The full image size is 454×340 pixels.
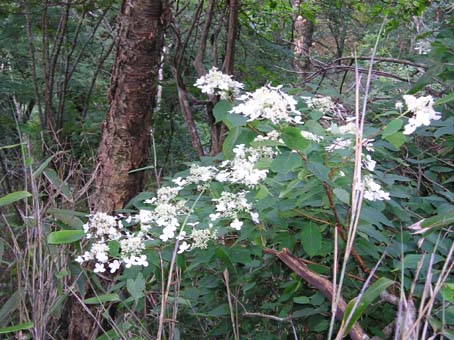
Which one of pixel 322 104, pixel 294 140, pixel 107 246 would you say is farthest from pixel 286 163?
pixel 107 246

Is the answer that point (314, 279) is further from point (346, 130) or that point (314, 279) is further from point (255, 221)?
point (346, 130)

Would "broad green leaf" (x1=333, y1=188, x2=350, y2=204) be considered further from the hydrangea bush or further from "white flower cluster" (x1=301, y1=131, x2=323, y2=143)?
"white flower cluster" (x1=301, y1=131, x2=323, y2=143)

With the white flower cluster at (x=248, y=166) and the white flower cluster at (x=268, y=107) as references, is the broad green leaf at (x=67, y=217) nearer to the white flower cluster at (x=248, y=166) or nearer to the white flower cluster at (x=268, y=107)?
the white flower cluster at (x=248, y=166)

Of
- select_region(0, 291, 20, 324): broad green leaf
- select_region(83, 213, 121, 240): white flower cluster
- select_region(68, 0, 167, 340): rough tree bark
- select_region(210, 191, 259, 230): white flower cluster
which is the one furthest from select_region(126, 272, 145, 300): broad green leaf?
select_region(68, 0, 167, 340): rough tree bark

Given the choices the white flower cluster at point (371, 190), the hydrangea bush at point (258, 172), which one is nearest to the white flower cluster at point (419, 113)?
the hydrangea bush at point (258, 172)

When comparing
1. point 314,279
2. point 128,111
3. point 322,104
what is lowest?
point 314,279

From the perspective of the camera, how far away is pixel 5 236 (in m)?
2.70

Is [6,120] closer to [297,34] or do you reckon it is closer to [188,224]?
[188,224]

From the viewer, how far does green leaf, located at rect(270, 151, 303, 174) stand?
1.12m

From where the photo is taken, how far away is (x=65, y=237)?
53.0 inches

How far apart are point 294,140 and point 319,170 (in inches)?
3.4

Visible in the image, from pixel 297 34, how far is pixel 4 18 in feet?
13.3

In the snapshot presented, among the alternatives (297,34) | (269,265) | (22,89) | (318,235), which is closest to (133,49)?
(269,265)

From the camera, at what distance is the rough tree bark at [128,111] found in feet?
7.64
